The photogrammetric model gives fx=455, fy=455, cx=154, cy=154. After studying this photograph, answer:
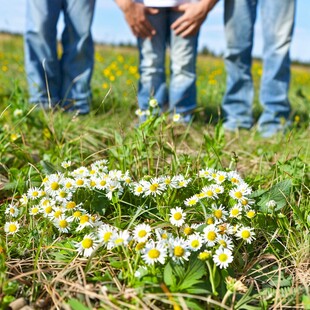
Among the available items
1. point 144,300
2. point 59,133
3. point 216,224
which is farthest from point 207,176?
point 59,133

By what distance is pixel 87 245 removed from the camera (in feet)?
4.01

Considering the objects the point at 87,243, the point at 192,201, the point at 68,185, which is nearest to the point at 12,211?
the point at 68,185

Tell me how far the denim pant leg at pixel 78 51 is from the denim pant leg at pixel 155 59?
36 cm

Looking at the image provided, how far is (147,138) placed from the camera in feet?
6.01

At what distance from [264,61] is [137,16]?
3.00 ft

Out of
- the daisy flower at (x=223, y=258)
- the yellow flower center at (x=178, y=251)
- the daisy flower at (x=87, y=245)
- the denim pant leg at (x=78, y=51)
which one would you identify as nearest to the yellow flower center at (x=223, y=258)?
the daisy flower at (x=223, y=258)

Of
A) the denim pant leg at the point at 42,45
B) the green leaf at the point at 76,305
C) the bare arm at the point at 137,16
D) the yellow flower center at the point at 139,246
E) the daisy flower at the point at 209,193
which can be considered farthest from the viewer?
the denim pant leg at the point at 42,45

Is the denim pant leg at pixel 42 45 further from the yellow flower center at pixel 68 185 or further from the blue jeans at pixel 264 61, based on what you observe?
the yellow flower center at pixel 68 185

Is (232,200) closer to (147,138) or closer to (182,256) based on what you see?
(182,256)

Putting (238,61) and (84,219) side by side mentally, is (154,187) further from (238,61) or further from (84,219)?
(238,61)

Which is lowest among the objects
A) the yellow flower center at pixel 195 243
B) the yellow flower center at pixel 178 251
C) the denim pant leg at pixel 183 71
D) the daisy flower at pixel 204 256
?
the denim pant leg at pixel 183 71

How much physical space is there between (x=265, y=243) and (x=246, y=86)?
5.97 feet

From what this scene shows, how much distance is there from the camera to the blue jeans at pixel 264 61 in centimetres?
283

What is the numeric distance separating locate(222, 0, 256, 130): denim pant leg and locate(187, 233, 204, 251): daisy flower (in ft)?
6.24
